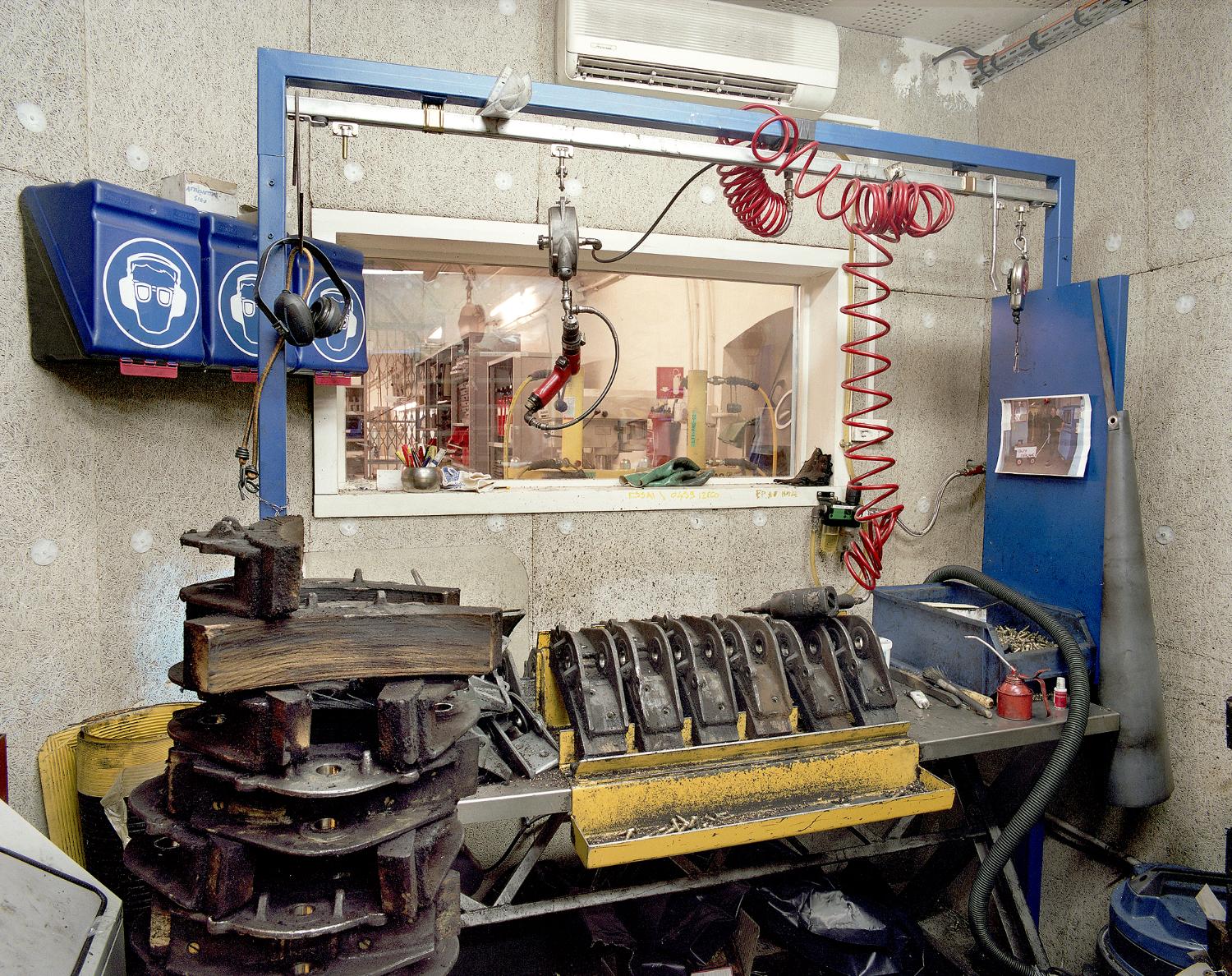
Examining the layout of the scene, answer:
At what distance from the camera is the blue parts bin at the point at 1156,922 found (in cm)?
168

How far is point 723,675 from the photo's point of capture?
5.57 ft

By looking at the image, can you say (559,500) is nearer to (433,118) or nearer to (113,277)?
(433,118)

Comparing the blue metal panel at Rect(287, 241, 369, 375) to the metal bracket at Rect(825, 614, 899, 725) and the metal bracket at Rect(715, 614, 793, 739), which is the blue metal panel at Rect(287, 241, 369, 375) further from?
the metal bracket at Rect(825, 614, 899, 725)

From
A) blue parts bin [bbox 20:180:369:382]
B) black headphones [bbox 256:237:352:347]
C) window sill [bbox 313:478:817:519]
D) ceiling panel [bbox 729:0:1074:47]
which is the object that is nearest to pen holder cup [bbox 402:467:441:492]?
window sill [bbox 313:478:817:519]

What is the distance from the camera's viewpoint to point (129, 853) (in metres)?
0.95

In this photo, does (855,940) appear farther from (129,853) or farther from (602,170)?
(602,170)

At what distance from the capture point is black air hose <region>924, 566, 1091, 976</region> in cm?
189

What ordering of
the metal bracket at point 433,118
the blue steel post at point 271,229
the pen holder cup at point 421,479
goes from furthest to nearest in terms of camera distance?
the pen holder cup at point 421,479 → the metal bracket at point 433,118 → the blue steel post at point 271,229

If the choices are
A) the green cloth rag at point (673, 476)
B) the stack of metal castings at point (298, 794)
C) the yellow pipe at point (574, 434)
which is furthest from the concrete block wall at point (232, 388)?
the stack of metal castings at point (298, 794)

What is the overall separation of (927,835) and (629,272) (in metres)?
2.13

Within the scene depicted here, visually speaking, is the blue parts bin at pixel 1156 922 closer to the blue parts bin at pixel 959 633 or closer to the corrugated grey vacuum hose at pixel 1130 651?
the corrugated grey vacuum hose at pixel 1130 651

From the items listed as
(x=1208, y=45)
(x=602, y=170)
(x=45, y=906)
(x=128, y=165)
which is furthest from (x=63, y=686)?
(x=1208, y=45)

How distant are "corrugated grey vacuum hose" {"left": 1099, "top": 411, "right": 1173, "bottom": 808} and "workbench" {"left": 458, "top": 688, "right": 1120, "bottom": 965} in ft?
0.23

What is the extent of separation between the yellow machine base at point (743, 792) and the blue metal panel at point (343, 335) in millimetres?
1273
